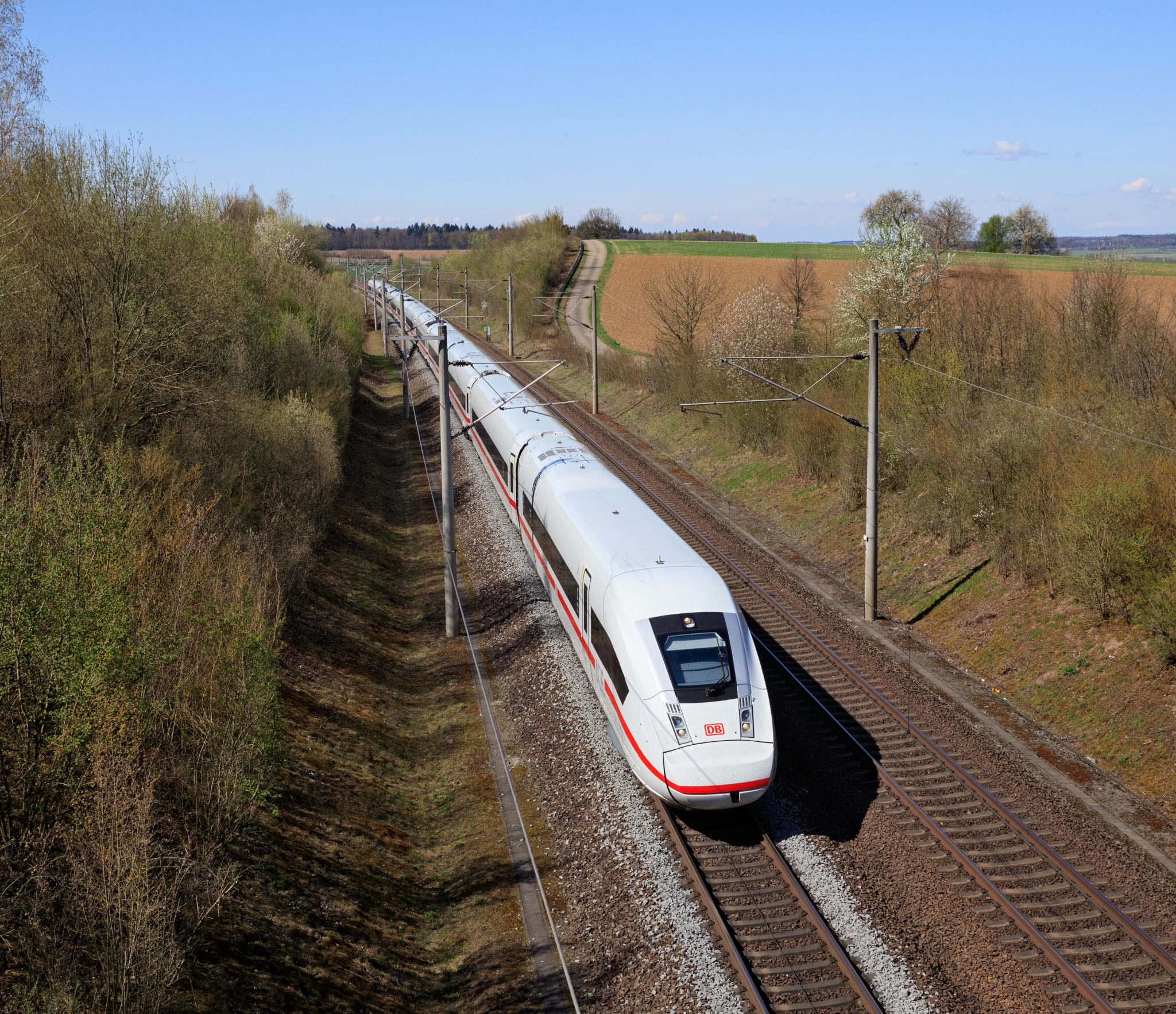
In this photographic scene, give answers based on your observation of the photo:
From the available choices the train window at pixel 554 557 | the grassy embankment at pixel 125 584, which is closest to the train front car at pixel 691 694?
the train window at pixel 554 557

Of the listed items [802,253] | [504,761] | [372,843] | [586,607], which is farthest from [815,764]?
[802,253]

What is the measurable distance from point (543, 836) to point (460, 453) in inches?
1058

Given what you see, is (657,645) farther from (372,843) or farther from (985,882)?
(372,843)

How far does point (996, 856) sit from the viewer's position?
11.8m

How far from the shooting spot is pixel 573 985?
10047mm

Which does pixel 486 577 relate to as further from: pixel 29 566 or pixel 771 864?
pixel 29 566

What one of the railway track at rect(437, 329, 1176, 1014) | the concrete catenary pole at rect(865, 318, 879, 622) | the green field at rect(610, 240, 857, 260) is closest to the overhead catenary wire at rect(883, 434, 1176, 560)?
the concrete catenary pole at rect(865, 318, 879, 622)

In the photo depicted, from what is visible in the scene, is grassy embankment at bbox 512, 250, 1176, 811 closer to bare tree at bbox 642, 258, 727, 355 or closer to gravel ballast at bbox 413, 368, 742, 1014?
gravel ballast at bbox 413, 368, 742, 1014

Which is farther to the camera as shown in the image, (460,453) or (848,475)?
(460,453)

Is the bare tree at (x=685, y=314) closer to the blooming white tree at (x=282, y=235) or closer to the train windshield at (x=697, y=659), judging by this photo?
the blooming white tree at (x=282, y=235)

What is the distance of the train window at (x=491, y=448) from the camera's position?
27.3 m

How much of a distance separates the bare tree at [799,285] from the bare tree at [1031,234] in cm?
4014

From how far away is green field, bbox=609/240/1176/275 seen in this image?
67938 millimetres

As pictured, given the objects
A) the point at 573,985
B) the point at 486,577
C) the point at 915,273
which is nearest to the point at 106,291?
the point at 486,577
